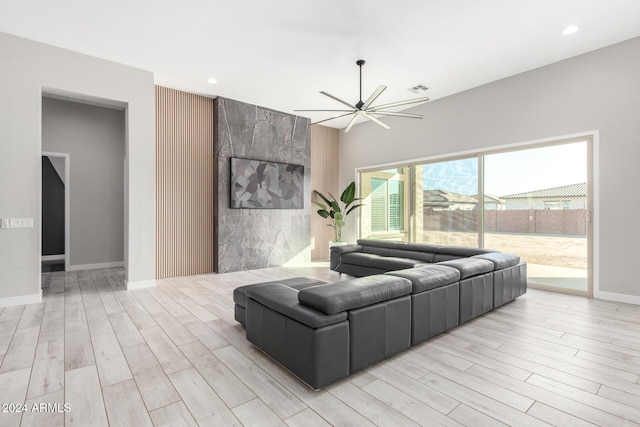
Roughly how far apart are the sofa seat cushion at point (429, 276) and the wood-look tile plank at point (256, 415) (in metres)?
1.37

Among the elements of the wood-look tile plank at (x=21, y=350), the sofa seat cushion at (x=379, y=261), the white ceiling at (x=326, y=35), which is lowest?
the wood-look tile plank at (x=21, y=350)

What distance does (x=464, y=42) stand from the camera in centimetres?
382

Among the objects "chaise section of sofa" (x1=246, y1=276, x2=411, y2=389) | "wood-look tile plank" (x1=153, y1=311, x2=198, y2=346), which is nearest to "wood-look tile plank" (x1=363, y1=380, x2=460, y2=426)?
"chaise section of sofa" (x1=246, y1=276, x2=411, y2=389)

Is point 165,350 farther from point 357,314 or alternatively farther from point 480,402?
point 480,402

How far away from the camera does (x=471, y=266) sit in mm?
3094

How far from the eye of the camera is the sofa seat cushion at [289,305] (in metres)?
1.94

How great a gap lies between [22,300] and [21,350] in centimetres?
169

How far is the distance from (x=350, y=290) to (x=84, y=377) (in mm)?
1954

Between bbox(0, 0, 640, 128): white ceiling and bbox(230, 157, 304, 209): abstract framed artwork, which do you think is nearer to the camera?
bbox(0, 0, 640, 128): white ceiling

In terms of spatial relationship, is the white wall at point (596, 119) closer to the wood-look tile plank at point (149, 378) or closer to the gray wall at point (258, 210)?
the gray wall at point (258, 210)

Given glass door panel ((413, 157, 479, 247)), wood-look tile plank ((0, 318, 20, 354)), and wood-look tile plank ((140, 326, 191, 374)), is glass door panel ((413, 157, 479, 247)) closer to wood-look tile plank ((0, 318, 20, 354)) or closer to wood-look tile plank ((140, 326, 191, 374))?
wood-look tile plank ((140, 326, 191, 374))

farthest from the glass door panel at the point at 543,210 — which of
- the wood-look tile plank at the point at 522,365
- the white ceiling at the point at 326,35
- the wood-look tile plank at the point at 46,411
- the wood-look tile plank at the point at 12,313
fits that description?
the wood-look tile plank at the point at 12,313

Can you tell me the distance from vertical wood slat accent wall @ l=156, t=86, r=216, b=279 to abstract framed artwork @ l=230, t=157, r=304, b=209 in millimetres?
493

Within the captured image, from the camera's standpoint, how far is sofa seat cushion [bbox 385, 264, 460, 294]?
2523mm
